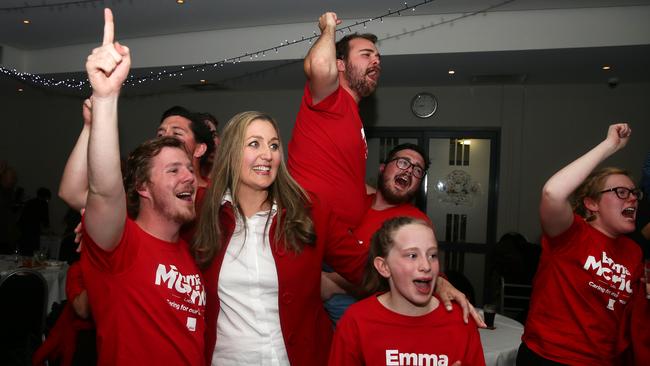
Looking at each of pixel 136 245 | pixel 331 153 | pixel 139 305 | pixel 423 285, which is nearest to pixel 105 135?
pixel 136 245

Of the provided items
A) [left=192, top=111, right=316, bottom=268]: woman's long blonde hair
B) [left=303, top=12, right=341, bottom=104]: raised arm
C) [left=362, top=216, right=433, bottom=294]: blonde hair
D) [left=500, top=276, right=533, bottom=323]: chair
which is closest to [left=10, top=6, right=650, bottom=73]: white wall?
[left=500, top=276, right=533, bottom=323]: chair

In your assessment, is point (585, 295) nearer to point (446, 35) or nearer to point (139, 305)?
point (139, 305)

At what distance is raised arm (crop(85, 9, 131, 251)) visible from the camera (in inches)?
50.4

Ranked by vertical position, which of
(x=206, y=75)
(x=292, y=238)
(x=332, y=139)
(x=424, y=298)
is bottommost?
(x=424, y=298)

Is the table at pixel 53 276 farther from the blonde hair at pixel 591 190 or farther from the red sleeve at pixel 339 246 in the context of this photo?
the blonde hair at pixel 591 190

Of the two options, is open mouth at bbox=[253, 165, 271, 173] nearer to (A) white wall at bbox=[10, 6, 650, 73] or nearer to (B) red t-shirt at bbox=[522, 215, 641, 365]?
(B) red t-shirt at bbox=[522, 215, 641, 365]

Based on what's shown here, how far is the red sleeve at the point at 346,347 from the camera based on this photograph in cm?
175

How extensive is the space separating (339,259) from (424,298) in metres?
0.35

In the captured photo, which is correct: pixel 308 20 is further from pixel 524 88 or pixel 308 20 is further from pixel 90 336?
pixel 90 336

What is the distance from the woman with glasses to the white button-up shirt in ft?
3.86

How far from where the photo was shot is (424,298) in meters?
1.76

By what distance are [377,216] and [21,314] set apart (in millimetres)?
2397

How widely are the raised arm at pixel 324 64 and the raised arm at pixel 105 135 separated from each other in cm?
76

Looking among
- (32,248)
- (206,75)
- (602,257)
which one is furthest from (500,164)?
(32,248)
